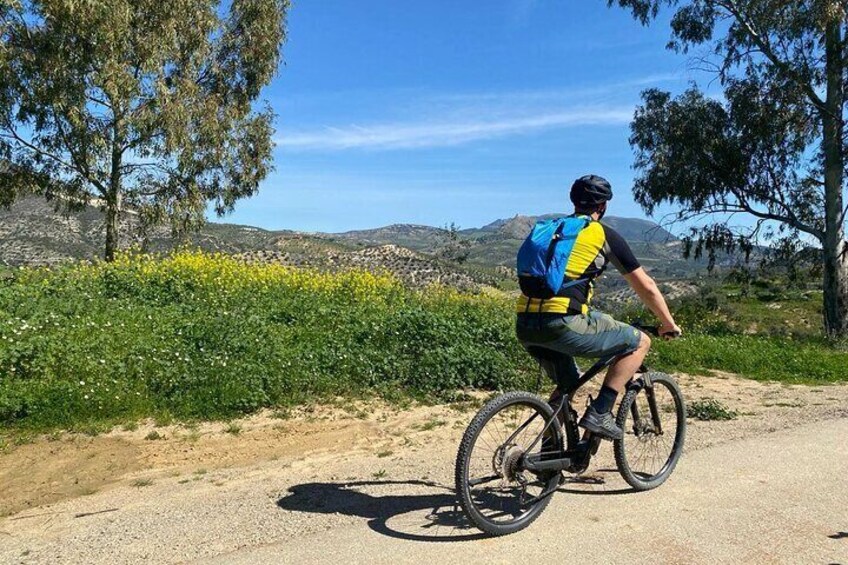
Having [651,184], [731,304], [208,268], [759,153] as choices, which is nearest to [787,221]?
[759,153]

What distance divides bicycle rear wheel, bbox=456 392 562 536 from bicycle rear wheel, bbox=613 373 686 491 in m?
0.67

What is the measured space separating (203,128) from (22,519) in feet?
71.5

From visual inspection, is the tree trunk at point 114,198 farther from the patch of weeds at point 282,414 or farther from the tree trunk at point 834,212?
the tree trunk at point 834,212

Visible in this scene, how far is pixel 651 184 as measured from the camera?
22406 mm

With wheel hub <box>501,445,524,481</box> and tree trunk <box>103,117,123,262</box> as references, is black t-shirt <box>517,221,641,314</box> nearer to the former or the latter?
wheel hub <box>501,445,524,481</box>

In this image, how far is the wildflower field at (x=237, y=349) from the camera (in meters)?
7.05

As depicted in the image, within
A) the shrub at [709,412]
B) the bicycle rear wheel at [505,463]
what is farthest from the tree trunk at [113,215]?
the bicycle rear wheel at [505,463]

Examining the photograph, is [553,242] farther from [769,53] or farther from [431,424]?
[769,53]

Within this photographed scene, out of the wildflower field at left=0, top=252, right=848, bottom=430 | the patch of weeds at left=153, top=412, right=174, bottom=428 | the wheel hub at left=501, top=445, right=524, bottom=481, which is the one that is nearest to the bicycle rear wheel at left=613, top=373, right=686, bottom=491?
the wheel hub at left=501, top=445, right=524, bottom=481

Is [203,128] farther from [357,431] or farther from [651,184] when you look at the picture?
[357,431]

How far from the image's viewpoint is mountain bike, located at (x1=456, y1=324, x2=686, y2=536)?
13.0 ft

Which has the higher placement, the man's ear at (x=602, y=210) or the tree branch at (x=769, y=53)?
the tree branch at (x=769, y=53)

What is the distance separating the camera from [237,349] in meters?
8.34

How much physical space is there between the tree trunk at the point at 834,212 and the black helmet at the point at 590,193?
18.2 metres
